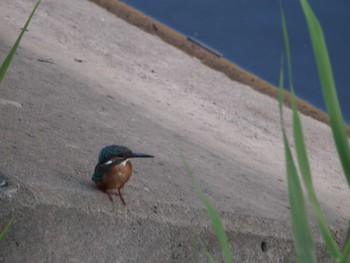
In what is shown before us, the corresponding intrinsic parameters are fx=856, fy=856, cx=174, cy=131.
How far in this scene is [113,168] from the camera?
200cm

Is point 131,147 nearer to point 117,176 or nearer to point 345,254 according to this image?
point 117,176

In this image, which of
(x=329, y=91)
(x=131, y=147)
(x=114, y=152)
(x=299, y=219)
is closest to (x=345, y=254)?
(x=299, y=219)

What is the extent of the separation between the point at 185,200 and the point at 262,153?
1.41 meters

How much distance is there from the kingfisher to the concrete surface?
35mm

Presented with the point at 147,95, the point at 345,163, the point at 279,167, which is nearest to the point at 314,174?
the point at 279,167

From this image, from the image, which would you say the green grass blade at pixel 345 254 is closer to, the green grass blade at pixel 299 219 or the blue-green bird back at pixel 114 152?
the green grass blade at pixel 299 219

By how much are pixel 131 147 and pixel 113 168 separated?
0.76 meters

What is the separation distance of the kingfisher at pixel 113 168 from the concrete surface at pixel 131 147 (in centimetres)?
3

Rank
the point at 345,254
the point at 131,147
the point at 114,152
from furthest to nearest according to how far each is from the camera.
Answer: the point at 131,147 → the point at 114,152 → the point at 345,254

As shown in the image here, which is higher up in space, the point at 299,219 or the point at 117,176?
the point at 299,219

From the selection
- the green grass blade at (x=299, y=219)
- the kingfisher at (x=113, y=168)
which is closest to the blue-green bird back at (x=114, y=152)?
the kingfisher at (x=113, y=168)

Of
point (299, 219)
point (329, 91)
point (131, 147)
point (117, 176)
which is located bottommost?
point (131, 147)

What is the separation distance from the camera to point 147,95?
3.76 m

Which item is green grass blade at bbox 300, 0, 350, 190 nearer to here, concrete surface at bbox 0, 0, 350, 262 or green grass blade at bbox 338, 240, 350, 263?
green grass blade at bbox 338, 240, 350, 263
